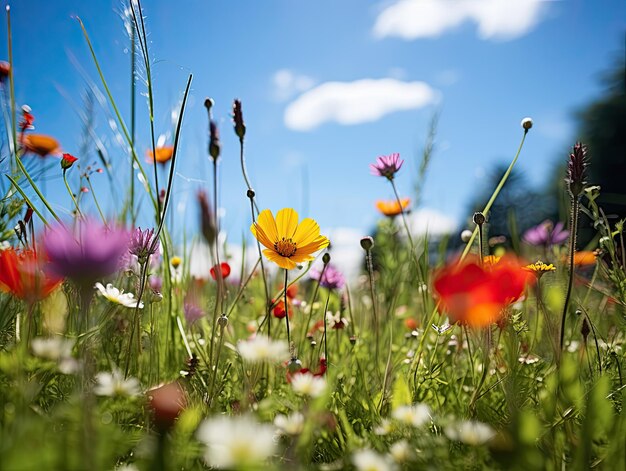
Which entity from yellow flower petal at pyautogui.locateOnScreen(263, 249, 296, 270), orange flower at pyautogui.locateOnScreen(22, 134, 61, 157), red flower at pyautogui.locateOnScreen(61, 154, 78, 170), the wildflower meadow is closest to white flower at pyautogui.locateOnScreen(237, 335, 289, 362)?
the wildflower meadow

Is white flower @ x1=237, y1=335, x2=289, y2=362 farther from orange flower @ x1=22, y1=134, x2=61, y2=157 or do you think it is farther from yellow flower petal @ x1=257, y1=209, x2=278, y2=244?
orange flower @ x1=22, y1=134, x2=61, y2=157

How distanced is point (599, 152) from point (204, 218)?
8.05 meters

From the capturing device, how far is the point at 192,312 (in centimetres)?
110

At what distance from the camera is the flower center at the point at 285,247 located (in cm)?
88

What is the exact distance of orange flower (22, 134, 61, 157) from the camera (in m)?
1.18

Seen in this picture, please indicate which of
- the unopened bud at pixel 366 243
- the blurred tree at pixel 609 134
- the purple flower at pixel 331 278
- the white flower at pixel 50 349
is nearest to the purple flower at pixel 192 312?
the purple flower at pixel 331 278

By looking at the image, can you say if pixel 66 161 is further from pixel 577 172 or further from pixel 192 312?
pixel 577 172

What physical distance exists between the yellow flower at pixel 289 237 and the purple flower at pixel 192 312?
30 cm

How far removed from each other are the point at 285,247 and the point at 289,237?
2 cm

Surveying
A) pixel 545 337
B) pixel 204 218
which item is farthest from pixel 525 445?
pixel 545 337

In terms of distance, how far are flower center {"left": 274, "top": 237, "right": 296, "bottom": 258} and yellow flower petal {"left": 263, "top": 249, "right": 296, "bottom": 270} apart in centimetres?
2

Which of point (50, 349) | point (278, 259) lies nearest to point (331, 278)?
point (278, 259)

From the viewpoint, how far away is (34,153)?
3.97ft

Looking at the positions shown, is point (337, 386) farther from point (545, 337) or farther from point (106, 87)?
point (106, 87)
